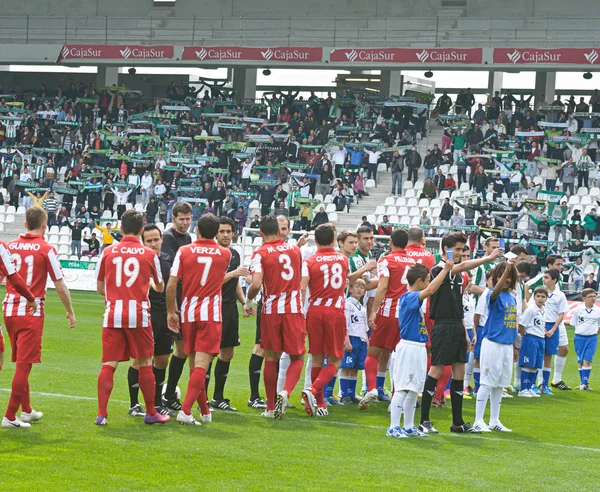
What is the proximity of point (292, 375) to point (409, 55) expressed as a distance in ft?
99.8

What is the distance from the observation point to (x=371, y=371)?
36.1 ft

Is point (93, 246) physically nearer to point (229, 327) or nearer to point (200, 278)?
point (229, 327)

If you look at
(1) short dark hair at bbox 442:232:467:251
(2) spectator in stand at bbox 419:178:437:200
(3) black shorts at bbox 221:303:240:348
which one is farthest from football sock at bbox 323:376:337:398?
(2) spectator in stand at bbox 419:178:437:200

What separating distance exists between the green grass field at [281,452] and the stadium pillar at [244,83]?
33412mm

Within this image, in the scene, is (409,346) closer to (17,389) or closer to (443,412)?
(443,412)

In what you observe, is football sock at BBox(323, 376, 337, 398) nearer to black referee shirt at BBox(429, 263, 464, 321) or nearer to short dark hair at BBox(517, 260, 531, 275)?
black referee shirt at BBox(429, 263, 464, 321)

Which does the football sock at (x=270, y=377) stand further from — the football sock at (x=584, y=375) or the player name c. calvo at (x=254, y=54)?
the player name c. calvo at (x=254, y=54)

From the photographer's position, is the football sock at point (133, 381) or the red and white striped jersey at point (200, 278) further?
the football sock at point (133, 381)

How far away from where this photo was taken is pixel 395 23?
41.3m

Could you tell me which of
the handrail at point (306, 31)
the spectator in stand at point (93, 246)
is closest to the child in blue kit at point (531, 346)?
the spectator in stand at point (93, 246)

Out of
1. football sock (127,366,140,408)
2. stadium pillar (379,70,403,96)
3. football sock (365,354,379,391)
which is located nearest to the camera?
football sock (127,366,140,408)

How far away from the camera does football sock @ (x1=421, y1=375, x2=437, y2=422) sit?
9.66 metres

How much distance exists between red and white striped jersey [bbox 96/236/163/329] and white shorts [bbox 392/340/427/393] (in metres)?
2.35

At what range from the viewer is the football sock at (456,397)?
9.69m
